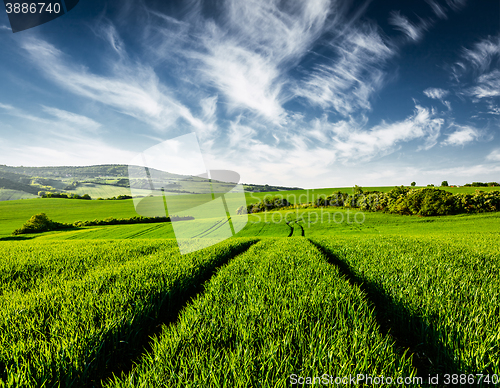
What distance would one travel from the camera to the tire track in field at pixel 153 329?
8.56 feet

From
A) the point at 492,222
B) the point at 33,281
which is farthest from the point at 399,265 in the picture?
the point at 492,222

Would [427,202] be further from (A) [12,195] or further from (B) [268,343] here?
(A) [12,195]

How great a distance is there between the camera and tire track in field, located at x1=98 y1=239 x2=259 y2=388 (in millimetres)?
2609

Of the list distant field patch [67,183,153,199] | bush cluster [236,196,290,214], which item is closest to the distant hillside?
distant field patch [67,183,153,199]

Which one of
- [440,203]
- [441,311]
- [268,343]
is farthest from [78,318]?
[440,203]

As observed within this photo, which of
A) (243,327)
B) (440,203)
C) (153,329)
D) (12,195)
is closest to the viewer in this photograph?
(243,327)

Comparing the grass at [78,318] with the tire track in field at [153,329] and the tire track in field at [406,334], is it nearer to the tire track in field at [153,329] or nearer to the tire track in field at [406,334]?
the tire track in field at [153,329]

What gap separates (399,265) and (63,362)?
7599mm

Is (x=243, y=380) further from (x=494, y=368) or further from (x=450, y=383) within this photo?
(x=494, y=368)

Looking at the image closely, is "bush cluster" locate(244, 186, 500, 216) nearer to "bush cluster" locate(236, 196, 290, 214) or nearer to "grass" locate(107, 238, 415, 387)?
"bush cluster" locate(236, 196, 290, 214)

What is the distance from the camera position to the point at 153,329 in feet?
11.5

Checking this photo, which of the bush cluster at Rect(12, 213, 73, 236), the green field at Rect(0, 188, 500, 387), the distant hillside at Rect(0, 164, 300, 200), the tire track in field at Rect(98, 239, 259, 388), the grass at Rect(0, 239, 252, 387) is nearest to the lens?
the green field at Rect(0, 188, 500, 387)

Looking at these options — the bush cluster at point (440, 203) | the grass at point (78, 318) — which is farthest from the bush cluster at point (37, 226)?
the bush cluster at point (440, 203)

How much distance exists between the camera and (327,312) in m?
3.01
